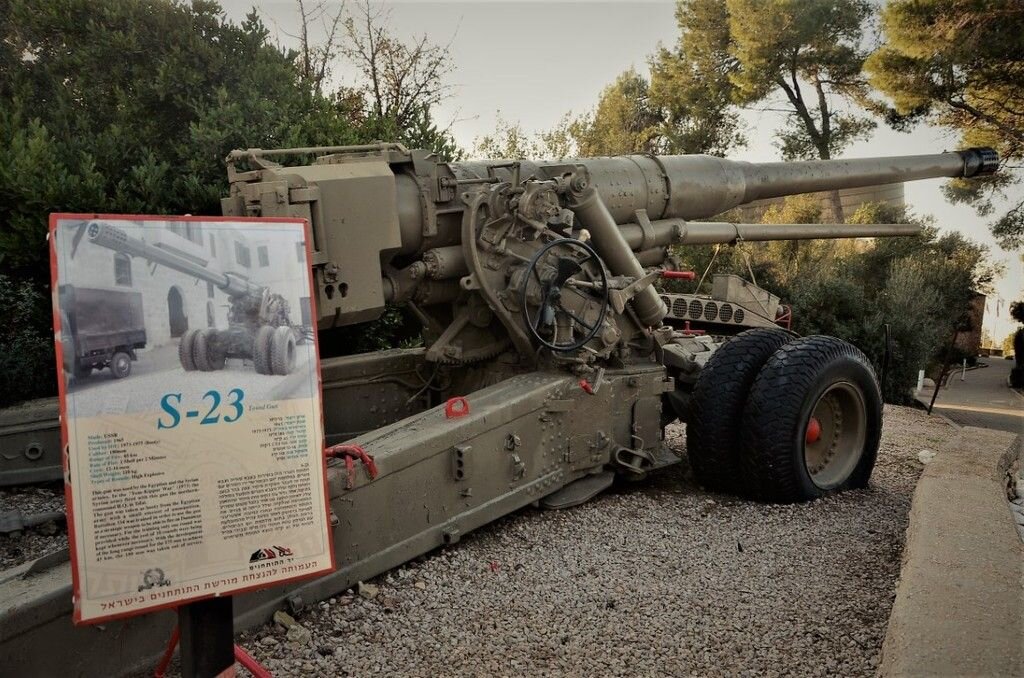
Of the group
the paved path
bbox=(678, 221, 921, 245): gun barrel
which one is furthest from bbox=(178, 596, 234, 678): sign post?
the paved path

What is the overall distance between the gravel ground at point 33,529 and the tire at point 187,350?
280 centimetres

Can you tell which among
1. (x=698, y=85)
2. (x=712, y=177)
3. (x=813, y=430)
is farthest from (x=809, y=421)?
(x=698, y=85)

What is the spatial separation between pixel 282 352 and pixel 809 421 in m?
3.76

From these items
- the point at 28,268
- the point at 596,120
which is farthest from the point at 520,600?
the point at 596,120

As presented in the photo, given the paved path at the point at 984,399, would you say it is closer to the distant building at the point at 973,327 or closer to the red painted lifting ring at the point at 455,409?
the distant building at the point at 973,327

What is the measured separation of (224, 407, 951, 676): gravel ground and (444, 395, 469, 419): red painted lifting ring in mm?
668

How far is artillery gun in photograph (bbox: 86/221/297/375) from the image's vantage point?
2.14 meters

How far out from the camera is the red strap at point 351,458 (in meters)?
3.63

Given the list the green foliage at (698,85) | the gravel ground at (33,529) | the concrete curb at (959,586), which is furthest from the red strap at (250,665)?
the green foliage at (698,85)

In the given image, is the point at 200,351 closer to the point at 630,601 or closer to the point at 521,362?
the point at 630,601

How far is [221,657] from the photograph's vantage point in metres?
2.44

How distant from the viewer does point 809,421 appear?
17.1 ft

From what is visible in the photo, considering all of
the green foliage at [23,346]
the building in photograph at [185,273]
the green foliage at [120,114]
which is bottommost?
the green foliage at [23,346]

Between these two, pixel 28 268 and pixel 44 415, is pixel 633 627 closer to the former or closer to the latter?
pixel 44 415
